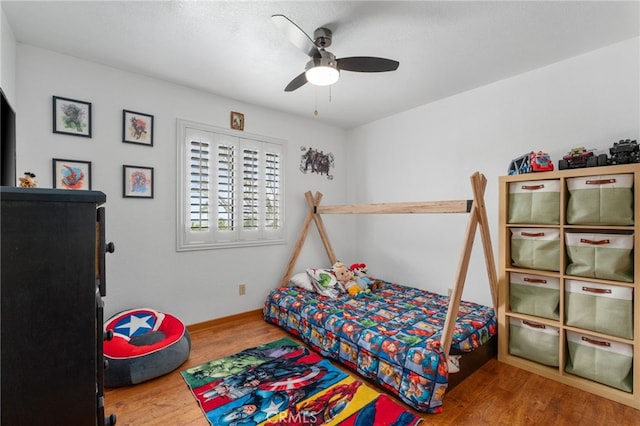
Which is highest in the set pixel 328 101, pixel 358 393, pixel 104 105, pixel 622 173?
pixel 328 101

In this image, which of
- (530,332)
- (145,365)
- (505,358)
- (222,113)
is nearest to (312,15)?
(222,113)

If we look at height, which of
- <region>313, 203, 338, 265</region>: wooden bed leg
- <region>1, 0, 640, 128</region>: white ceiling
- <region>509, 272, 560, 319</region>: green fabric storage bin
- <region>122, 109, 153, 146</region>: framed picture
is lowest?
<region>509, 272, 560, 319</region>: green fabric storage bin

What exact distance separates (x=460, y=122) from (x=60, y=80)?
12.0 feet

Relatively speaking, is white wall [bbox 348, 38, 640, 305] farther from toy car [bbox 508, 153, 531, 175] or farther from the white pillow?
the white pillow

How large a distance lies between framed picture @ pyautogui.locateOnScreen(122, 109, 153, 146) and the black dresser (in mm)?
2080

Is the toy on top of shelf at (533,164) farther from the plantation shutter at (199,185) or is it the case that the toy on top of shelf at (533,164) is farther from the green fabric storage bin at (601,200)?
the plantation shutter at (199,185)

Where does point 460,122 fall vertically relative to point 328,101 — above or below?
below

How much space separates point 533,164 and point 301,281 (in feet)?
8.20

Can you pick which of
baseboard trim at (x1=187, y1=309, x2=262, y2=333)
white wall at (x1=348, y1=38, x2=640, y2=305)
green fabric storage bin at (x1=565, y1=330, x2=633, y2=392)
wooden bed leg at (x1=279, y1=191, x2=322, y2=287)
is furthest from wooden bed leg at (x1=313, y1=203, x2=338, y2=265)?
green fabric storage bin at (x1=565, y1=330, x2=633, y2=392)

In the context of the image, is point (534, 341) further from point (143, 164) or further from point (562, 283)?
Result: point (143, 164)

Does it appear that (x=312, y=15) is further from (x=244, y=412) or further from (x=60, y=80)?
(x=244, y=412)

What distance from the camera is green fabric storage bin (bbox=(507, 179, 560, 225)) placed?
2.13 meters

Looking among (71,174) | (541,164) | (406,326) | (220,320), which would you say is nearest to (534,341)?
(406,326)

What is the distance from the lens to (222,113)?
318cm
